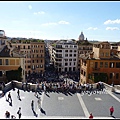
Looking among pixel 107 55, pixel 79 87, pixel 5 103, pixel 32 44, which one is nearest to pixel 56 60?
pixel 32 44

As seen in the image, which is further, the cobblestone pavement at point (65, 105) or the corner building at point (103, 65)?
the corner building at point (103, 65)

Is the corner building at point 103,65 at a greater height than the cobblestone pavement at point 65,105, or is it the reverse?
the corner building at point 103,65

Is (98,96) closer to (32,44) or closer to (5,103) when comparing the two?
(5,103)

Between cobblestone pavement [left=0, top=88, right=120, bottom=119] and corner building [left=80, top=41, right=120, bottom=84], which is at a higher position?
corner building [left=80, top=41, right=120, bottom=84]

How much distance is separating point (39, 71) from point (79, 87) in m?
59.6

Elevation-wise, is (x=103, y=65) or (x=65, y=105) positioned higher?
(x=103, y=65)

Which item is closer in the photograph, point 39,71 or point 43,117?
point 43,117

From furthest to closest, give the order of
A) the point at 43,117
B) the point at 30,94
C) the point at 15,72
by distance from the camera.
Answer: the point at 15,72
the point at 30,94
the point at 43,117

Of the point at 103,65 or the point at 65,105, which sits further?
the point at 103,65

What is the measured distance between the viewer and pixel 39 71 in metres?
92.3

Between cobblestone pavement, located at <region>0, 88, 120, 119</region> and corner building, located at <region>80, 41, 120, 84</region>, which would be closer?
cobblestone pavement, located at <region>0, 88, 120, 119</region>

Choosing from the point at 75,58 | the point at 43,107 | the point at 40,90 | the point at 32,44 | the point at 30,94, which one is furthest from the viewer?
the point at 75,58

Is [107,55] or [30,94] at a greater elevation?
[107,55]

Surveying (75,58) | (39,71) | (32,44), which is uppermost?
(32,44)
